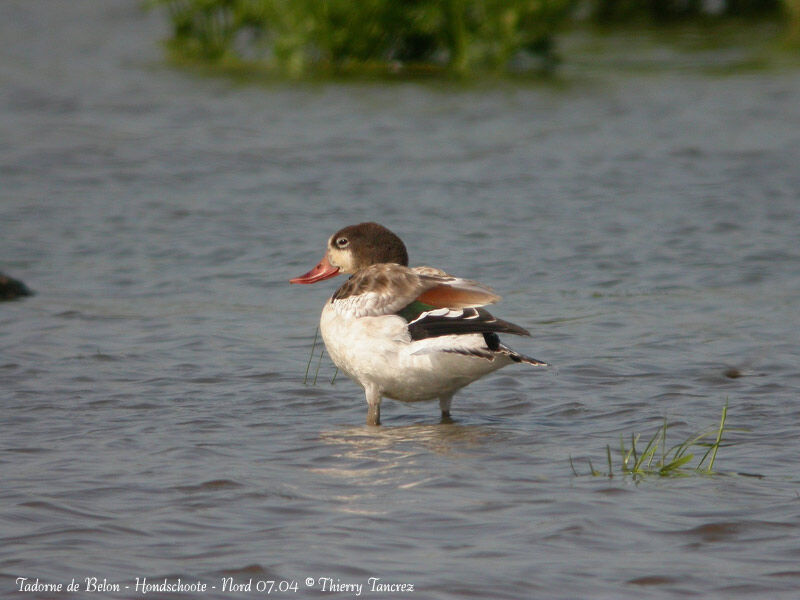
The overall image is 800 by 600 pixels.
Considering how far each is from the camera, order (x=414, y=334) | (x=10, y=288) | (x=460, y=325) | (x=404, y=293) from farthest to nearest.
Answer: (x=10, y=288) → (x=404, y=293) → (x=414, y=334) → (x=460, y=325)

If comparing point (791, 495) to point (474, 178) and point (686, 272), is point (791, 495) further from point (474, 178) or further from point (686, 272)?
point (474, 178)

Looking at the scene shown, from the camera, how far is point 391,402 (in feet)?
25.8

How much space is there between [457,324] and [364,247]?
151 centimetres

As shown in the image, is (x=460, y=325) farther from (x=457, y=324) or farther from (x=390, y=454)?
(x=390, y=454)

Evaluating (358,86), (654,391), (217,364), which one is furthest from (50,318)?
(358,86)

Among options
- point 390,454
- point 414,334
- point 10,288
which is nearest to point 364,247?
point 414,334

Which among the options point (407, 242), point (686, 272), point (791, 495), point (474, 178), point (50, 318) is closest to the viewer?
point (791, 495)

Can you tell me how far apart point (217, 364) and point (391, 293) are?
2.00 m

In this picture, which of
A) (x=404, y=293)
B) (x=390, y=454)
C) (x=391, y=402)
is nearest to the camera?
(x=390, y=454)

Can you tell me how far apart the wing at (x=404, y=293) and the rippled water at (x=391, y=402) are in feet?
2.30

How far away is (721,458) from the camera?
6.23 meters

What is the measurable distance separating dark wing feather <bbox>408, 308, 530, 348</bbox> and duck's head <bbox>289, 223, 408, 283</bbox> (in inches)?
47.5

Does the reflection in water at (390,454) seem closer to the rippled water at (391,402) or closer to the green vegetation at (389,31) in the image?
the rippled water at (391,402)

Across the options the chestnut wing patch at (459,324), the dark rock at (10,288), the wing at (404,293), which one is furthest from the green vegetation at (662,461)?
the dark rock at (10,288)
